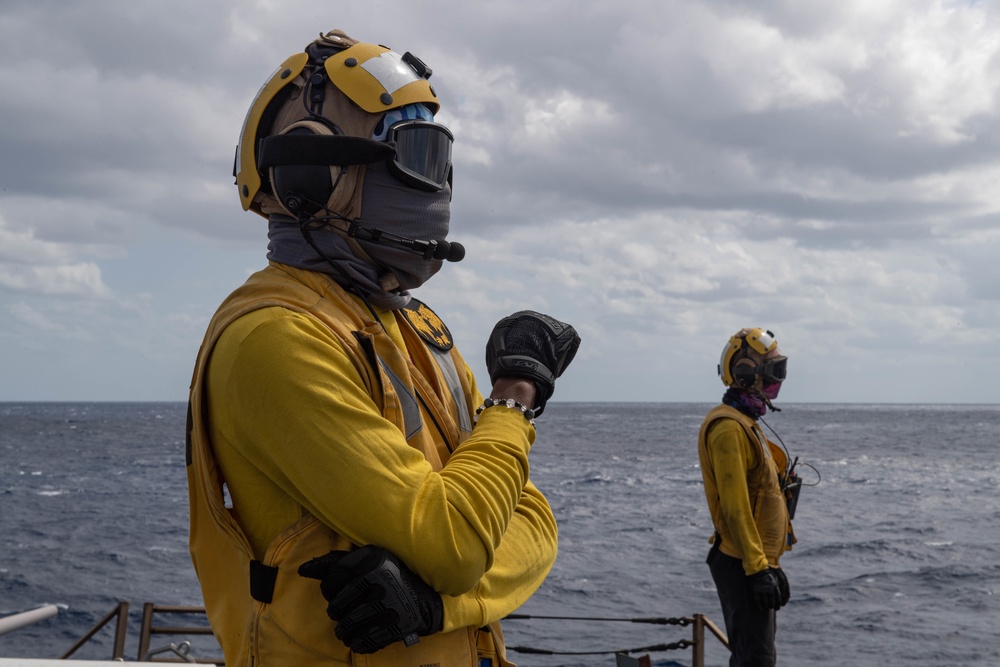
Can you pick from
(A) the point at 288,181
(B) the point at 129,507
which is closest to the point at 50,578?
(B) the point at 129,507

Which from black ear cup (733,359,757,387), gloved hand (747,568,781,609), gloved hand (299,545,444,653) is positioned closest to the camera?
gloved hand (299,545,444,653)

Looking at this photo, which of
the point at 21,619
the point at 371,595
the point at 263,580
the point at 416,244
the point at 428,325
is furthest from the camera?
the point at 21,619

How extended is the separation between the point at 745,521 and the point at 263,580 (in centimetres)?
597

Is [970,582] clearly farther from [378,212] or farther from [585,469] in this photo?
[585,469]

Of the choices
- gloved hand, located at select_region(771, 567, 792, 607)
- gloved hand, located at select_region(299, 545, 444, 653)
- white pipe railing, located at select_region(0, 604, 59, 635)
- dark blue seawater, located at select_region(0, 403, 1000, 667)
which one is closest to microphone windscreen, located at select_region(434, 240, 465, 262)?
gloved hand, located at select_region(299, 545, 444, 653)

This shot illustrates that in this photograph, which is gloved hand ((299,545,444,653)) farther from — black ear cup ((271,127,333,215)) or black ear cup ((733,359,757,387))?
black ear cup ((733,359,757,387))

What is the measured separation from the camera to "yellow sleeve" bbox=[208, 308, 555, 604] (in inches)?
78.3

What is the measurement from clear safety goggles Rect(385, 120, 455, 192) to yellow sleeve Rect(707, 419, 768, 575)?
565 centimetres

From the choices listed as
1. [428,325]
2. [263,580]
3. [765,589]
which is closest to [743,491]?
[765,589]

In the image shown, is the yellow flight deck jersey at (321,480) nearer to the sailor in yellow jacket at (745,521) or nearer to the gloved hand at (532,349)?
the gloved hand at (532,349)

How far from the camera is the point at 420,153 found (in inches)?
96.6

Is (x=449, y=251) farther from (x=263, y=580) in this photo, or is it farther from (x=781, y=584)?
(x=781, y=584)

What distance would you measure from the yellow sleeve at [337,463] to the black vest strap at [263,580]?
68 mm

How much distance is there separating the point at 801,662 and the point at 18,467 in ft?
206
